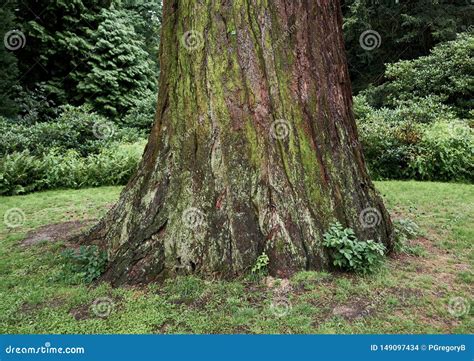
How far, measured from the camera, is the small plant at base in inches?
144

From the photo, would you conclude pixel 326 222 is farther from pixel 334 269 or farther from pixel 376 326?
pixel 376 326

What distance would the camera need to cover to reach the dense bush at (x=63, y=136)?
10.7 meters

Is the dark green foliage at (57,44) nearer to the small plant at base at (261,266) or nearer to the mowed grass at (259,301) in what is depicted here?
the mowed grass at (259,301)

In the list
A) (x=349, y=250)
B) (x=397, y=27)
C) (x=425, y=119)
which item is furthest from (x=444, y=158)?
(x=397, y=27)

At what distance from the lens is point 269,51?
12.8 feet

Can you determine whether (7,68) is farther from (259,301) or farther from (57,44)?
(259,301)

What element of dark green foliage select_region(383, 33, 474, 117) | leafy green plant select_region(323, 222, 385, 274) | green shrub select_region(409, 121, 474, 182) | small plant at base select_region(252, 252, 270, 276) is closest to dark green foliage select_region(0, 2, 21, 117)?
green shrub select_region(409, 121, 474, 182)

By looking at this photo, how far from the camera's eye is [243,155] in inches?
151

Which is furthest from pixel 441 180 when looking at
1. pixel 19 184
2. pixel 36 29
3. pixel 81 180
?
pixel 36 29

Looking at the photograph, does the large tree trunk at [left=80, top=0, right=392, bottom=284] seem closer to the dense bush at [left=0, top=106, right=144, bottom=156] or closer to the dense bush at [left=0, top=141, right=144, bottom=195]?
the dense bush at [left=0, top=141, right=144, bottom=195]

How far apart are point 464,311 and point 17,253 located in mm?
4516

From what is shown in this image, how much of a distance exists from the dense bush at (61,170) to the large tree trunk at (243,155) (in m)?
5.99

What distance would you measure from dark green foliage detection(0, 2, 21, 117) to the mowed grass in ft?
35.7

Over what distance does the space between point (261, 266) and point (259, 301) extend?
0.34 metres
